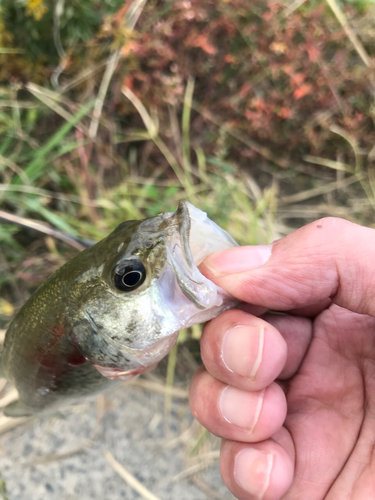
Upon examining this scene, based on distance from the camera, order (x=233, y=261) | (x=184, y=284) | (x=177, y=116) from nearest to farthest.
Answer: (x=184, y=284) < (x=233, y=261) < (x=177, y=116)

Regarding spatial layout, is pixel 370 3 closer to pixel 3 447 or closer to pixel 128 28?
pixel 128 28

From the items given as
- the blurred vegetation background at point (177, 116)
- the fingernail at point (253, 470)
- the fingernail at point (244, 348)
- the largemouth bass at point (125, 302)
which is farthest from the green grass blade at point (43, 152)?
the fingernail at point (253, 470)

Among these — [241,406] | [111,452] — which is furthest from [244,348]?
[111,452]

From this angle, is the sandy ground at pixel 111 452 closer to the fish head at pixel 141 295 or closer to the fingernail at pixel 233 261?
the fish head at pixel 141 295

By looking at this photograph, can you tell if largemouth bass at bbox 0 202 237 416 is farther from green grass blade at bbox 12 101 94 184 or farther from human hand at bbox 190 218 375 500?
green grass blade at bbox 12 101 94 184

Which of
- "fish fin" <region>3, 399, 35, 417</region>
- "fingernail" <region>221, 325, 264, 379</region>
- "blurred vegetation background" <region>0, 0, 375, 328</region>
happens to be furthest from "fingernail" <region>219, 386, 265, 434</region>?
"blurred vegetation background" <region>0, 0, 375, 328</region>

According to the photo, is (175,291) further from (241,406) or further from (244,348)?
(241,406)
